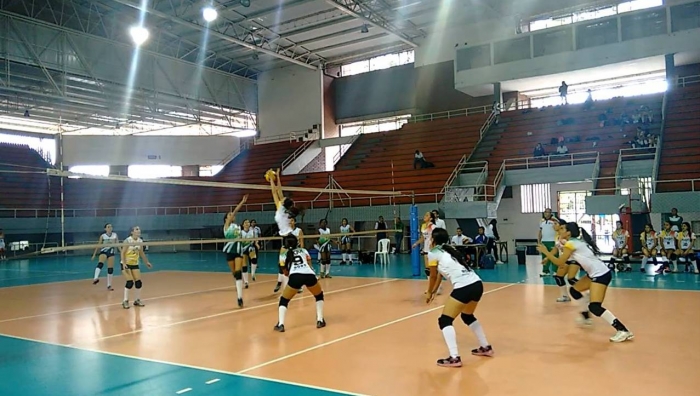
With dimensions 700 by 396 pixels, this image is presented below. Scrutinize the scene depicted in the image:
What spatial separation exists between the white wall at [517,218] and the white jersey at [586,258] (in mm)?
18531

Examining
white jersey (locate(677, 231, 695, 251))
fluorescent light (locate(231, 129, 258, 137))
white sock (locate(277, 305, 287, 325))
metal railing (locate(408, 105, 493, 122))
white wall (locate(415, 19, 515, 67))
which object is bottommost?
white sock (locate(277, 305, 287, 325))

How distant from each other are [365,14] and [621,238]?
16.0 meters

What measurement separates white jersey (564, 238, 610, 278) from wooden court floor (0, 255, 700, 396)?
867 mm

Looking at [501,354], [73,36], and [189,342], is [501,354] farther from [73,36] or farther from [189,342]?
[73,36]

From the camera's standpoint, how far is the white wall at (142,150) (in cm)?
3450

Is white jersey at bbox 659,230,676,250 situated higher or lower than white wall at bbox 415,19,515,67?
lower

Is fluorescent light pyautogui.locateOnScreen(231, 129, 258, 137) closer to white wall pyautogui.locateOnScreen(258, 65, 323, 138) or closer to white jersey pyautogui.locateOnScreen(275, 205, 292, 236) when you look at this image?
white wall pyautogui.locateOnScreen(258, 65, 323, 138)

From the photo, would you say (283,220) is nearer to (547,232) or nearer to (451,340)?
(451,340)

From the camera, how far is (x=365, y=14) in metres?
26.5

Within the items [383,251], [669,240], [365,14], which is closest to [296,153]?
[365,14]

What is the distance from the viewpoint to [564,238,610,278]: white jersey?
297 inches

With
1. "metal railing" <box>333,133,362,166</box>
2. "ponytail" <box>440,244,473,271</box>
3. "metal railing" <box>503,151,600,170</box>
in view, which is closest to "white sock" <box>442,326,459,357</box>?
"ponytail" <box>440,244,473,271</box>

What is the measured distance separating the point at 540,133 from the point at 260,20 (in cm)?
1472

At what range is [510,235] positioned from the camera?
26.2m
